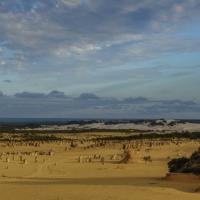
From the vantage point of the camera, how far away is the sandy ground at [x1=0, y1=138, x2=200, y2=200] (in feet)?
57.5

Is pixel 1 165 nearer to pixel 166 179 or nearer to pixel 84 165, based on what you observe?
pixel 84 165

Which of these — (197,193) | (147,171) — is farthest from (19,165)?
(197,193)

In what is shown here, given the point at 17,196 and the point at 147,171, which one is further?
the point at 147,171

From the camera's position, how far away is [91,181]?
76.5 feet

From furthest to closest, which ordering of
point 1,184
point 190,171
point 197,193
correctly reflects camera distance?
point 190,171
point 1,184
point 197,193

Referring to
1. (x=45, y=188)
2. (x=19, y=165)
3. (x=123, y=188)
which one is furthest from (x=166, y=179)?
(x=19, y=165)

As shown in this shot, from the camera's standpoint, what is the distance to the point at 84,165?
1250 inches

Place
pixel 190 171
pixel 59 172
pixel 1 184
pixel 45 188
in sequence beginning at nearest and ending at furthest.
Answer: pixel 45 188, pixel 1 184, pixel 190 171, pixel 59 172

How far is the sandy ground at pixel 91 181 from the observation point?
17530 millimetres

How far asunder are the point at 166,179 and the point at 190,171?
1.40m

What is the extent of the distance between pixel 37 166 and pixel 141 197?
15.2 metres

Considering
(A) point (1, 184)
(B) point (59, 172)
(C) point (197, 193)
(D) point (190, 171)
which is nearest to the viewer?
(C) point (197, 193)

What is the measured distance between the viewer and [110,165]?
31.3 meters

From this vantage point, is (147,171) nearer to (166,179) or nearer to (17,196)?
(166,179)
